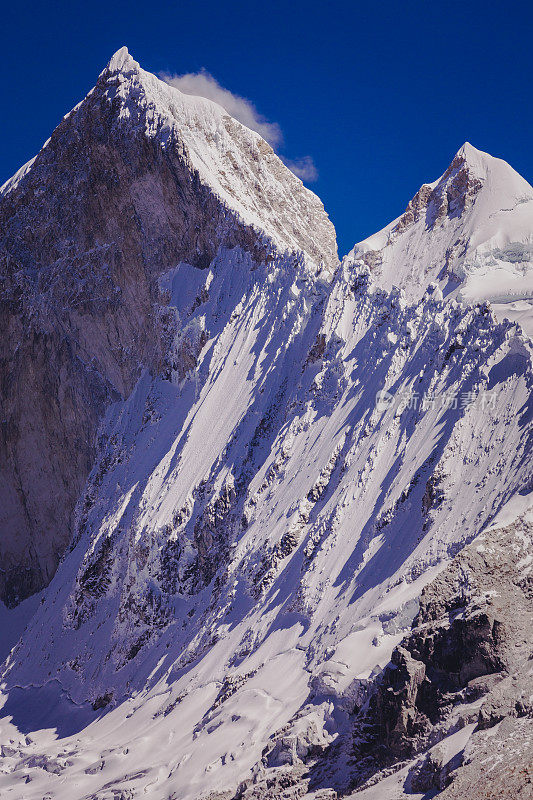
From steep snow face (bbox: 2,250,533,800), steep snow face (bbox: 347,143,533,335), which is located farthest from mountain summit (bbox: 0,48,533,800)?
steep snow face (bbox: 347,143,533,335)

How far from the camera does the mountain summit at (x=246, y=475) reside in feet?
111

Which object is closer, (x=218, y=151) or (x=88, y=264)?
(x=218, y=151)

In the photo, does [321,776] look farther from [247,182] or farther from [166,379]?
[247,182]

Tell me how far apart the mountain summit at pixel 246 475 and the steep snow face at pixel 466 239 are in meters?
0.31

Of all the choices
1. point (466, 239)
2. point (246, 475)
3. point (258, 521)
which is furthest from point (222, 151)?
point (258, 521)

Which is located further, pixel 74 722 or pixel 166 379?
pixel 166 379

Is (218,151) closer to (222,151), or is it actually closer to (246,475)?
(222,151)

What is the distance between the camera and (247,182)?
7656 cm

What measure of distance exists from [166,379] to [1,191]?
95.8 feet

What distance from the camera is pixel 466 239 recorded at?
85.8 meters

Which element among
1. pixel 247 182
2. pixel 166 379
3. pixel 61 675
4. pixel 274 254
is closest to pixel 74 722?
pixel 61 675

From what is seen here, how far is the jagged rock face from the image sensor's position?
70375 millimetres

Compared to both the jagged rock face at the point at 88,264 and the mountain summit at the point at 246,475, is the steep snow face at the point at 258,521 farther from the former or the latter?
the jagged rock face at the point at 88,264

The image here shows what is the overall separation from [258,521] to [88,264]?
32374 millimetres
